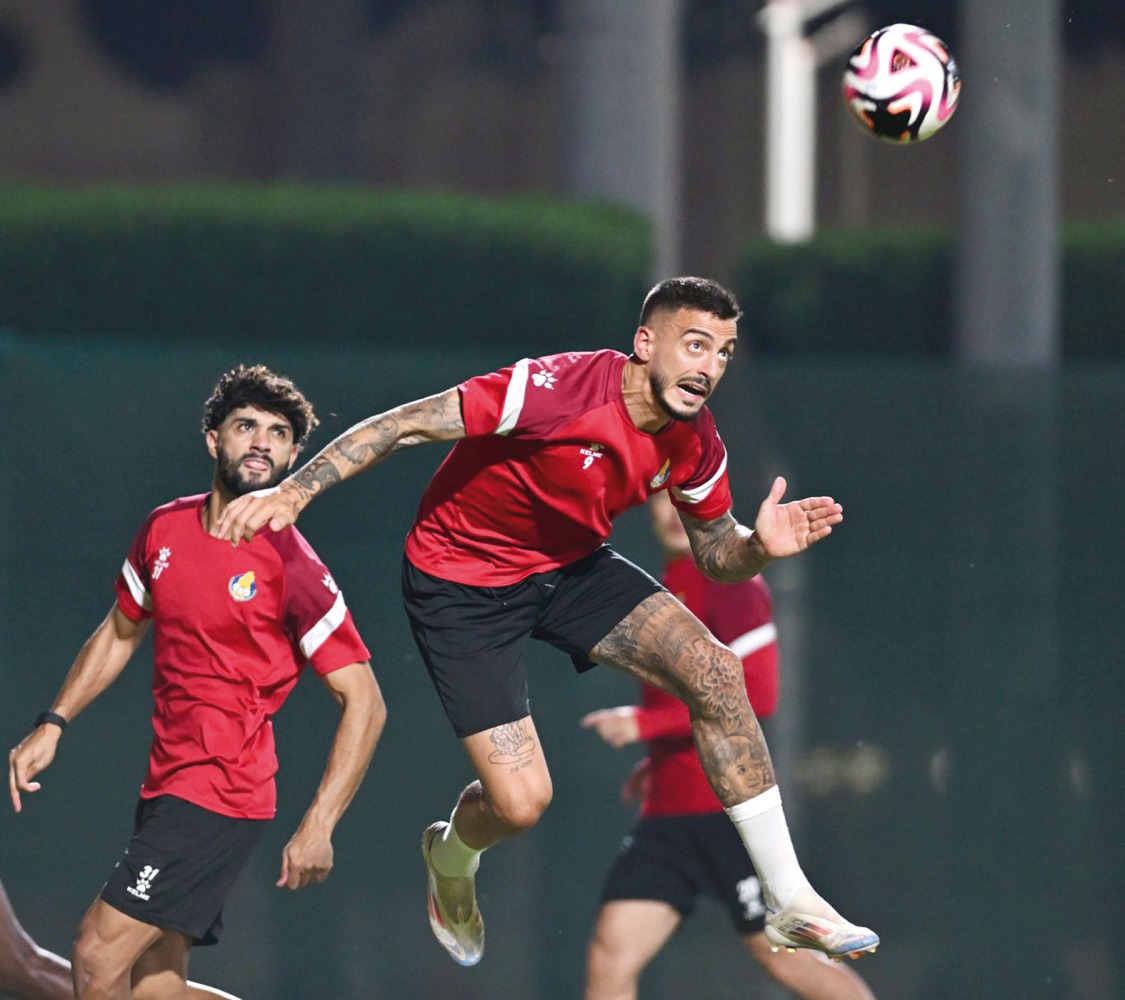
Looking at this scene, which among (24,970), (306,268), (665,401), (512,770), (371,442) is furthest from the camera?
(306,268)

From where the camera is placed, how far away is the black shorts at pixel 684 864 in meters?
6.17

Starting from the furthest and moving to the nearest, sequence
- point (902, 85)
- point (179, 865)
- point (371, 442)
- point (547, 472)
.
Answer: point (902, 85) → point (179, 865) → point (547, 472) → point (371, 442)

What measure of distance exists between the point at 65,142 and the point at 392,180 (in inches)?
151

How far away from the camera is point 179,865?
5.20 m

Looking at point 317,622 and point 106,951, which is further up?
point 317,622

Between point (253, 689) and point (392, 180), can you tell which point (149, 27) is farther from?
point (253, 689)

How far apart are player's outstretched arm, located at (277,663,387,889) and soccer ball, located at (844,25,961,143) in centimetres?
214

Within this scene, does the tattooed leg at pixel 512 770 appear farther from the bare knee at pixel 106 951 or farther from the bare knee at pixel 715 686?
the bare knee at pixel 106 951

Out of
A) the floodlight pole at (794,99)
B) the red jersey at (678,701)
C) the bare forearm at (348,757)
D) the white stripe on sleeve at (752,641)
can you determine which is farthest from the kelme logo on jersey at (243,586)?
the floodlight pole at (794,99)

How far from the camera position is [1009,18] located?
12438 millimetres

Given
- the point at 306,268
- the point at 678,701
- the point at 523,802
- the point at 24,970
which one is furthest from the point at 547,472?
the point at 306,268

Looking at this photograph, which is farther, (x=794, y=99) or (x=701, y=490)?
(x=794, y=99)

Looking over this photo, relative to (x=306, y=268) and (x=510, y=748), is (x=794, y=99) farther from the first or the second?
(x=510, y=748)

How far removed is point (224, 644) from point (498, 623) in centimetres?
73
